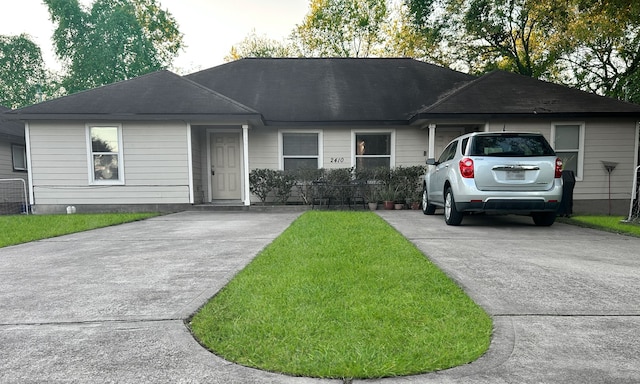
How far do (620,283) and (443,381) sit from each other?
2.61 meters

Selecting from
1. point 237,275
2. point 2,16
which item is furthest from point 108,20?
point 237,275

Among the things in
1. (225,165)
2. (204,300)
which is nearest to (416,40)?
(225,165)

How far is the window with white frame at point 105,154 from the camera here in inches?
399

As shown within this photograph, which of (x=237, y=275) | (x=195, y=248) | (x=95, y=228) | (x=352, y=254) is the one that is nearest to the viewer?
(x=237, y=275)

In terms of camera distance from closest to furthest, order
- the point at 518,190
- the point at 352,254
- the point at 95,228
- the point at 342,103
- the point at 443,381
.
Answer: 1. the point at 443,381
2. the point at 352,254
3. the point at 518,190
4. the point at 95,228
5. the point at 342,103

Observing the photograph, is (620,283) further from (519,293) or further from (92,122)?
(92,122)

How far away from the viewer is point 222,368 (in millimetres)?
1668

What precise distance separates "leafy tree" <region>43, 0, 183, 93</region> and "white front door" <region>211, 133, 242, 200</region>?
20.7 m

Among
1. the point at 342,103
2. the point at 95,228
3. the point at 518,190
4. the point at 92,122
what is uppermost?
the point at 342,103

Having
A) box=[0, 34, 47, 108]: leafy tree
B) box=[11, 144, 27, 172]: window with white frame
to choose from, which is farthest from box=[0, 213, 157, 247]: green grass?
box=[0, 34, 47, 108]: leafy tree

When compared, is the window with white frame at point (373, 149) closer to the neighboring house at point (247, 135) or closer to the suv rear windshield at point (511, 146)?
the neighboring house at point (247, 135)

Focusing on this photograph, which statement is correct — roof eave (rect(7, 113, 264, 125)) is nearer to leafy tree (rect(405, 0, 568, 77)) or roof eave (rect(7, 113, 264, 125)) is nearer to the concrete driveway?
the concrete driveway

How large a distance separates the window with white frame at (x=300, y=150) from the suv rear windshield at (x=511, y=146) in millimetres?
6191

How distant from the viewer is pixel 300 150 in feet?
37.6
